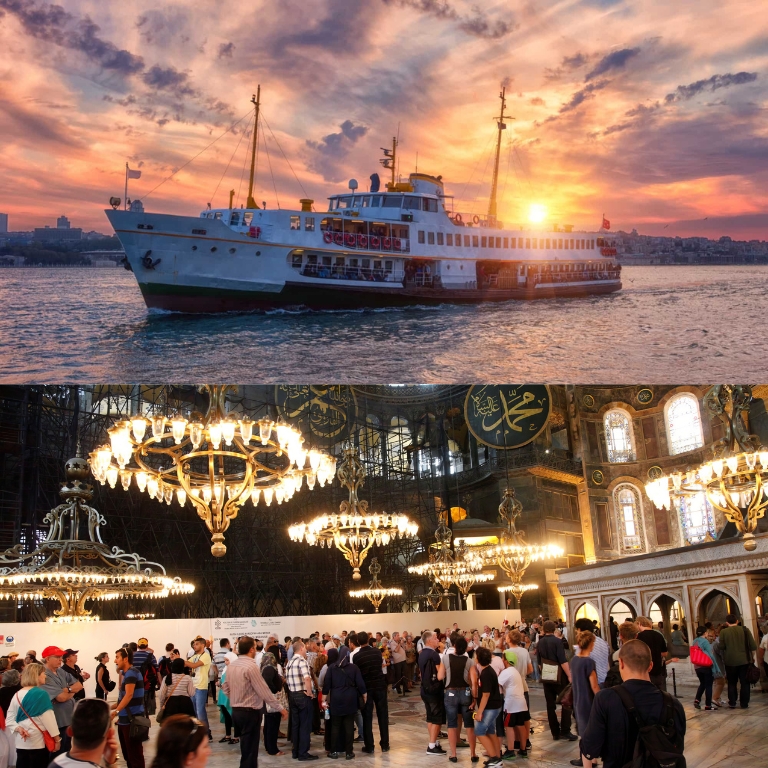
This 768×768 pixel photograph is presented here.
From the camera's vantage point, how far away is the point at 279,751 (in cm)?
759

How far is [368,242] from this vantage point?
16.0 metres

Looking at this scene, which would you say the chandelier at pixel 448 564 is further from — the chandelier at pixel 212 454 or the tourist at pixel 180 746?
the tourist at pixel 180 746

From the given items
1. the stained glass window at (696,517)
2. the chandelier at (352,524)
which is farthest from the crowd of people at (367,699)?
the stained glass window at (696,517)

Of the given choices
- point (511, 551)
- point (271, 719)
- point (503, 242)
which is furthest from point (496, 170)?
point (271, 719)

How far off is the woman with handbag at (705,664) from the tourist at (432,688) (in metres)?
2.87

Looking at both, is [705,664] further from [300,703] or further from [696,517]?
[696,517]

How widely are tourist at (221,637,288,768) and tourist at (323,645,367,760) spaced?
129cm

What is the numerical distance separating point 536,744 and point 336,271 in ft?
33.3

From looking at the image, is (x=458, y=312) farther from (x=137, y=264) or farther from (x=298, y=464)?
(x=298, y=464)

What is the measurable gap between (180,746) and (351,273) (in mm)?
13527

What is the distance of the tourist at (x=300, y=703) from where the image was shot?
22.6 ft

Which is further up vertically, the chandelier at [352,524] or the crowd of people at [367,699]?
the chandelier at [352,524]

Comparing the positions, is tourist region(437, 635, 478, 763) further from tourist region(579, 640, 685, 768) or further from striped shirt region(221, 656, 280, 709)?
tourist region(579, 640, 685, 768)

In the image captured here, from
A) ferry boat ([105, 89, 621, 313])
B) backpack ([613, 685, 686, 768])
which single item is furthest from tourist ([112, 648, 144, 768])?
ferry boat ([105, 89, 621, 313])
